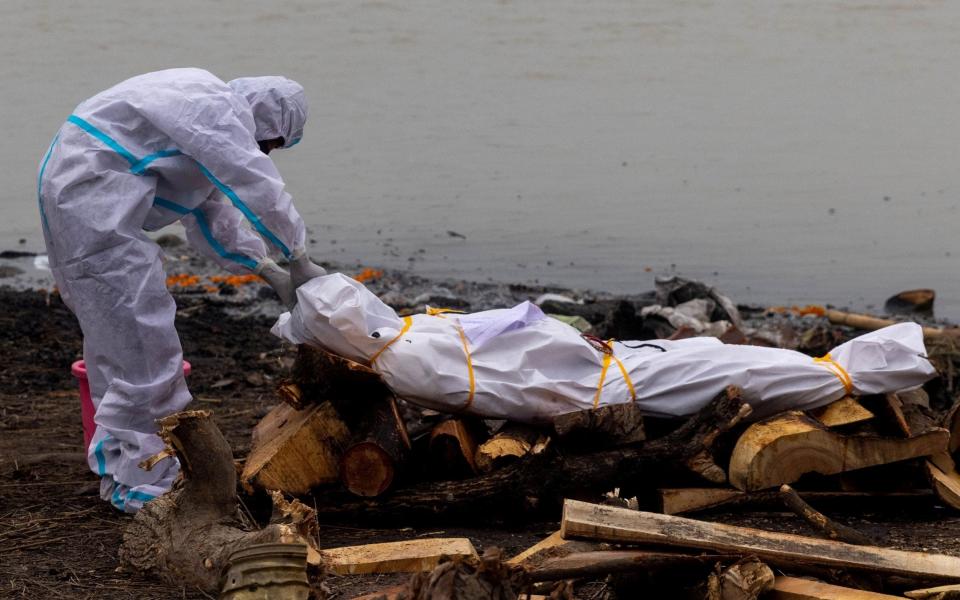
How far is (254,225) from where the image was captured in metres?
4.69

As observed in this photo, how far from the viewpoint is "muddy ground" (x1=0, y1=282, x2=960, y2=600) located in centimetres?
397

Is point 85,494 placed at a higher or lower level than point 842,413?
lower

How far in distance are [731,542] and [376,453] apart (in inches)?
60.0

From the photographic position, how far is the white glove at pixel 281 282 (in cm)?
480

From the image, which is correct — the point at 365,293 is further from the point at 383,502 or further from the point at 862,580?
the point at 862,580

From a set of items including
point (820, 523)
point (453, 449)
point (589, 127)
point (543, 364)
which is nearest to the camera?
point (820, 523)

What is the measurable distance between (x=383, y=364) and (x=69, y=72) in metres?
17.1

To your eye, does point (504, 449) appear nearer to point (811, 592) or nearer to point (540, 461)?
point (540, 461)

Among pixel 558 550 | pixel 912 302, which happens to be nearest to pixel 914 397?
pixel 558 550

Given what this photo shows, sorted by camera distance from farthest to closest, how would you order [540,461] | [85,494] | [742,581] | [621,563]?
1. [85,494]
2. [540,461]
3. [621,563]
4. [742,581]

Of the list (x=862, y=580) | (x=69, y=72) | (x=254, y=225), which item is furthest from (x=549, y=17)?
(x=862, y=580)

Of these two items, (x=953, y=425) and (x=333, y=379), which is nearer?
(x=333, y=379)

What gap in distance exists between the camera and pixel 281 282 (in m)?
4.82

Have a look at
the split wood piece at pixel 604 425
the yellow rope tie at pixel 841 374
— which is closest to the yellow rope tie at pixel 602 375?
the split wood piece at pixel 604 425
